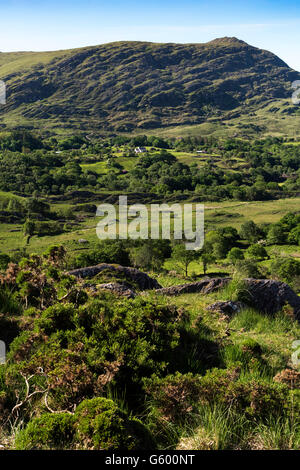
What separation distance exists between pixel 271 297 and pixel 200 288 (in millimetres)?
2594

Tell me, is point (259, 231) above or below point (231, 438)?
below

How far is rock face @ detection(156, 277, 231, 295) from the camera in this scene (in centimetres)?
1220

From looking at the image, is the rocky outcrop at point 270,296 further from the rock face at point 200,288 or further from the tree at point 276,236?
the tree at point 276,236

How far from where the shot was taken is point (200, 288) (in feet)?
41.2

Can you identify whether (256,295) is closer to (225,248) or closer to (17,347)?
(17,347)

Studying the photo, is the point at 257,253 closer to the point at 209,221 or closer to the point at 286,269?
the point at 286,269

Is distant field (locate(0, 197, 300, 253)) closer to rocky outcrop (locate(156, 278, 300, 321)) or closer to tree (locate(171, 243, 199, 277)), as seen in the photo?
tree (locate(171, 243, 199, 277))

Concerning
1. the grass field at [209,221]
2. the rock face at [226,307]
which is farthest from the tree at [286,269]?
the rock face at [226,307]

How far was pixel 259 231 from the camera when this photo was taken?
345 feet

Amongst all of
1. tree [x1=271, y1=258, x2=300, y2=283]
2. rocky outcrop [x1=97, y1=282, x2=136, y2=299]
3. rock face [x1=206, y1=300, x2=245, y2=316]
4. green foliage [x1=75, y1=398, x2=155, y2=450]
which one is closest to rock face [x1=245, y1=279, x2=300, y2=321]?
rock face [x1=206, y1=300, x2=245, y2=316]

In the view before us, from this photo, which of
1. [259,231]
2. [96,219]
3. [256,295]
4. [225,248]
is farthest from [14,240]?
[256,295]

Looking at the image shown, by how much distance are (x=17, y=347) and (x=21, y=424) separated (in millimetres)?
1713

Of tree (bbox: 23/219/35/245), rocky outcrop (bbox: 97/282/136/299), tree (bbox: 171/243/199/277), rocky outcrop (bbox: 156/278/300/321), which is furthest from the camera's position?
tree (bbox: 23/219/35/245)

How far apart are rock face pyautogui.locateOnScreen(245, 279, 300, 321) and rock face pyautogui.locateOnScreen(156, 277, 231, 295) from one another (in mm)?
1384
